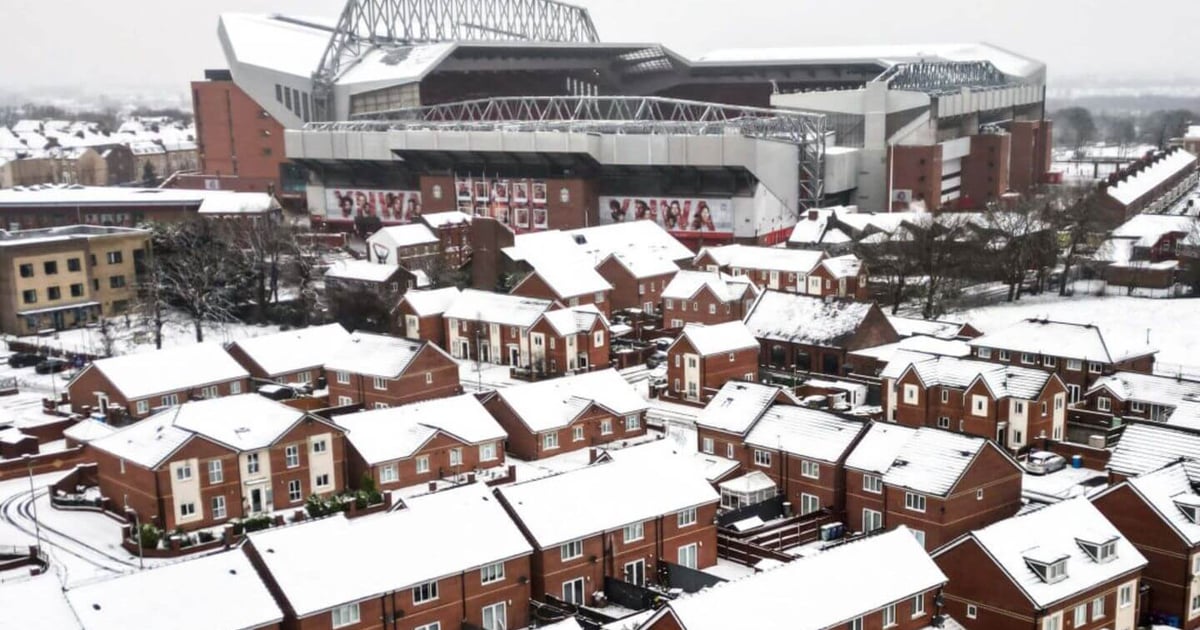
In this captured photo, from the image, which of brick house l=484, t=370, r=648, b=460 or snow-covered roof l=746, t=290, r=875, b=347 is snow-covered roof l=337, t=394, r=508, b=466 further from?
snow-covered roof l=746, t=290, r=875, b=347

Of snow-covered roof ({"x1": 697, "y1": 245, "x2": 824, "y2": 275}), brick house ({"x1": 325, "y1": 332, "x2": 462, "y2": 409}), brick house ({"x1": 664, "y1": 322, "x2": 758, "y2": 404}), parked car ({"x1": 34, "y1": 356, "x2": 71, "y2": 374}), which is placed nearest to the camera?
brick house ({"x1": 325, "y1": 332, "x2": 462, "y2": 409})

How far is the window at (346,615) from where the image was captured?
25266 millimetres

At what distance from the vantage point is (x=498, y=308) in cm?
5366

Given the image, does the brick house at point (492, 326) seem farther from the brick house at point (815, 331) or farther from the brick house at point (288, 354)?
the brick house at point (815, 331)

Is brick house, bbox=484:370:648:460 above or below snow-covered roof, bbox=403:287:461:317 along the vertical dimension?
below

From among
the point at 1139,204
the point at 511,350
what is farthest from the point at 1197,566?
the point at 1139,204

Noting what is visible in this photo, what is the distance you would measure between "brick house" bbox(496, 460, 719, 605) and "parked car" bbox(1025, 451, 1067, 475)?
41.2 feet

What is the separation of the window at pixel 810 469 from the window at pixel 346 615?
14.5m

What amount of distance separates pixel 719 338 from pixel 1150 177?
204 feet

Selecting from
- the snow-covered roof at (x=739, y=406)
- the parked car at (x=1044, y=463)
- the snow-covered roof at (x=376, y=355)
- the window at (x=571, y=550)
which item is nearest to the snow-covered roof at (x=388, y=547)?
the window at (x=571, y=550)

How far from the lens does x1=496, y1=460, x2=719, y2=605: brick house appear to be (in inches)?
1133

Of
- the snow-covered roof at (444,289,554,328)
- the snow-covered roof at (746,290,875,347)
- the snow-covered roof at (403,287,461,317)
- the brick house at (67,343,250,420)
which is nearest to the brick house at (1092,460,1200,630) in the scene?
the snow-covered roof at (746,290,875,347)

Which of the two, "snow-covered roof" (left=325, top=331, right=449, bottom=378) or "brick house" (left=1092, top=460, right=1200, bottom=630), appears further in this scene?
"snow-covered roof" (left=325, top=331, right=449, bottom=378)

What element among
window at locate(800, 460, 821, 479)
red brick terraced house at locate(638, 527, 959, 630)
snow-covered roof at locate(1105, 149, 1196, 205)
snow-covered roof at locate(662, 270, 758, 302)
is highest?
snow-covered roof at locate(1105, 149, 1196, 205)
